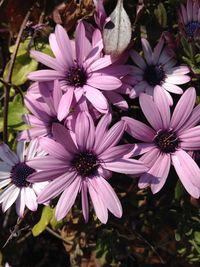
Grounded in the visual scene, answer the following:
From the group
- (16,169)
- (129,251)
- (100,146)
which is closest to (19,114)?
(16,169)

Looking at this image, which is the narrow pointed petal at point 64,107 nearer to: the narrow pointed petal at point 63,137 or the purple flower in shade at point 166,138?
the narrow pointed petal at point 63,137

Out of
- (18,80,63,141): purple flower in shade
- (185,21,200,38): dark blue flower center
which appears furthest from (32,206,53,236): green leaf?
(185,21,200,38): dark blue flower center

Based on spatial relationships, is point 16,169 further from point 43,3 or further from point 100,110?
point 43,3

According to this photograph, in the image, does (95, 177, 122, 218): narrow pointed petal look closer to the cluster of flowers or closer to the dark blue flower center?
the cluster of flowers

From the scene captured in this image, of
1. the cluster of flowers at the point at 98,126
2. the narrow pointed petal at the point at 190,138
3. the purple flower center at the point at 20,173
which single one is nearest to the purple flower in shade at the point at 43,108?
the cluster of flowers at the point at 98,126

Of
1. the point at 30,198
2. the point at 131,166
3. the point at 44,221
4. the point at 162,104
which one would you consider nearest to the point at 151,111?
the point at 162,104
